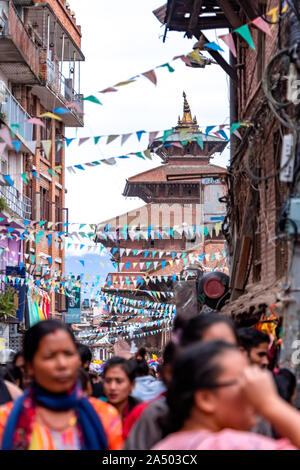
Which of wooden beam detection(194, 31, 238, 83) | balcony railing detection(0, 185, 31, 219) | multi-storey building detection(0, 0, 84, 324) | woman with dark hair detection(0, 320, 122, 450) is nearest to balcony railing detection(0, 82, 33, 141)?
multi-storey building detection(0, 0, 84, 324)

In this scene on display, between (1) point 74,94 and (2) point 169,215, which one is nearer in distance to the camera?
(1) point 74,94

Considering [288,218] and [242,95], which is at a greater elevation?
[242,95]

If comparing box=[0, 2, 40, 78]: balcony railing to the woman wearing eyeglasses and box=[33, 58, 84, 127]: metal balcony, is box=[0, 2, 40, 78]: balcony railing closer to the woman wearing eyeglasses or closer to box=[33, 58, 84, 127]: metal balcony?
box=[33, 58, 84, 127]: metal balcony

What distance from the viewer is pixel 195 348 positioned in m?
3.68

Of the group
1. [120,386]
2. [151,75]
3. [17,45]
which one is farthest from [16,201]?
[120,386]

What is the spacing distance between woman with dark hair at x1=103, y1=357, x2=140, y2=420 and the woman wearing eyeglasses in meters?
3.55

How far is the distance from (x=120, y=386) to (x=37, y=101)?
3551 cm

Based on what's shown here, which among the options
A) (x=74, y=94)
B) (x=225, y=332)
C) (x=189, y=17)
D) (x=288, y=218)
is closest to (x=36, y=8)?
(x=74, y=94)

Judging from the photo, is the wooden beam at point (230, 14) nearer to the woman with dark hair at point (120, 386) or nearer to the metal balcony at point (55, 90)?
the woman with dark hair at point (120, 386)

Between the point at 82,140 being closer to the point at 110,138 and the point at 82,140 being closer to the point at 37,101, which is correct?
the point at 110,138

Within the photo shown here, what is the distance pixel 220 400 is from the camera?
3.65 m

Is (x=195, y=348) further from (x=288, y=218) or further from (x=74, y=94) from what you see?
(x=74, y=94)

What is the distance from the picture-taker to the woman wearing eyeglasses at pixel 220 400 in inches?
142
